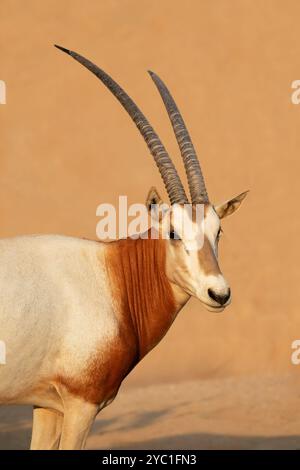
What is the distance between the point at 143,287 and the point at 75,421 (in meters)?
1.12

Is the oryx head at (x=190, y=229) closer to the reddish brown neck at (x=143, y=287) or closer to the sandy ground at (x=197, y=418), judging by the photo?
the reddish brown neck at (x=143, y=287)

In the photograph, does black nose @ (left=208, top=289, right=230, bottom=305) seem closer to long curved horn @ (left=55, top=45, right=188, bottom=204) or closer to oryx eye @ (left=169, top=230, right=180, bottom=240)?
oryx eye @ (left=169, top=230, right=180, bottom=240)

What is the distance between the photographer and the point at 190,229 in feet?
21.5

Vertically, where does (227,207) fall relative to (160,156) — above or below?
below

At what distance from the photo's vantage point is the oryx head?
636 centimetres

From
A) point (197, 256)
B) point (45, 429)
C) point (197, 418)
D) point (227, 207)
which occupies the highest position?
point (227, 207)

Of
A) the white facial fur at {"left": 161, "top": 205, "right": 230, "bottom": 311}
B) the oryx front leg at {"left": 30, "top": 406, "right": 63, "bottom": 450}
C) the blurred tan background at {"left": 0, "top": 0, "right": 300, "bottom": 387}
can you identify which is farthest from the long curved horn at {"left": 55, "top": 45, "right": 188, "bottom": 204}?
the blurred tan background at {"left": 0, "top": 0, "right": 300, "bottom": 387}

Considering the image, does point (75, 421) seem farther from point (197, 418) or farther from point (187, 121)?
point (187, 121)

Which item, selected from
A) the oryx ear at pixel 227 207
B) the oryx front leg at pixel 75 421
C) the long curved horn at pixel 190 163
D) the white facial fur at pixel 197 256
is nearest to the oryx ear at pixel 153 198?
the white facial fur at pixel 197 256

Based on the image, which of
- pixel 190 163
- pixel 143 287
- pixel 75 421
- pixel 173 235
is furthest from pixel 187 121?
pixel 75 421

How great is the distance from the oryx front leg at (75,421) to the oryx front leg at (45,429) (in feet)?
1.60

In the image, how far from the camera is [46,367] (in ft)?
20.5

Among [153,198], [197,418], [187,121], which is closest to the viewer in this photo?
[153,198]

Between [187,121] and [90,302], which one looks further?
[187,121]
